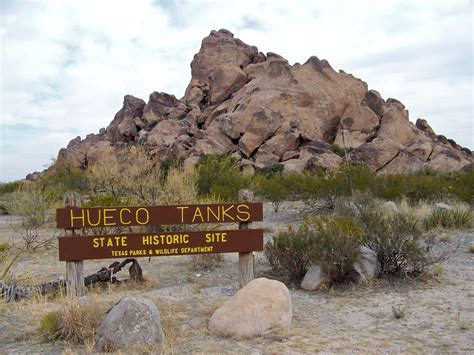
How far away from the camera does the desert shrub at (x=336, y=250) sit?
8.40 meters

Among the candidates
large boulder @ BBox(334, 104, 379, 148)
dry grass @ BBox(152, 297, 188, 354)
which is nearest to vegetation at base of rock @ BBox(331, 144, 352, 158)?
large boulder @ BBox(334, 104, 379, 148)

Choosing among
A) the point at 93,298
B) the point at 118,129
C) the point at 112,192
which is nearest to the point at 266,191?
the point at 112,192

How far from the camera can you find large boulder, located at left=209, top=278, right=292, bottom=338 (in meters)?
6.17

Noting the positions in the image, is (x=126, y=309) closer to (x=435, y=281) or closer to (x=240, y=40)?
(x=435, y=281)

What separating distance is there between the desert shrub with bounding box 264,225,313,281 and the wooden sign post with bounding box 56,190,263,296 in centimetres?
84

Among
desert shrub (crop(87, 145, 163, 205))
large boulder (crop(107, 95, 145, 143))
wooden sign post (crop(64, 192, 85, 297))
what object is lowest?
wooden sign post (crop(64, 192, 85, 297))

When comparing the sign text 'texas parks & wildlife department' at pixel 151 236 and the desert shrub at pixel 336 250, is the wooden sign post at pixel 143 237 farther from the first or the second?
the desert shrub at pixel 336 250

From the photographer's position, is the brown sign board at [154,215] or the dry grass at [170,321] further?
the brown sign board at [154,215]

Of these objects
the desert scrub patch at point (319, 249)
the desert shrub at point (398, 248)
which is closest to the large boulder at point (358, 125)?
the desert shrub at point (398, 248)

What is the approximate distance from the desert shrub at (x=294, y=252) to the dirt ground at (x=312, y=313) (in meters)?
0.38

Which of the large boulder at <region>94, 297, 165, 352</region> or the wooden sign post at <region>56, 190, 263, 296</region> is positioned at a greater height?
the wooden sign post at <region>56, 190, 263, 296</region>

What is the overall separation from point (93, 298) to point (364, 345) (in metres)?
3.31

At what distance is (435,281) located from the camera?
867 cm

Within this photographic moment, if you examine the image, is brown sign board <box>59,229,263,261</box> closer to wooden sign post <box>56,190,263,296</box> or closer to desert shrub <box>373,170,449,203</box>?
wooden sign post <box>56,190,263,296</box>
